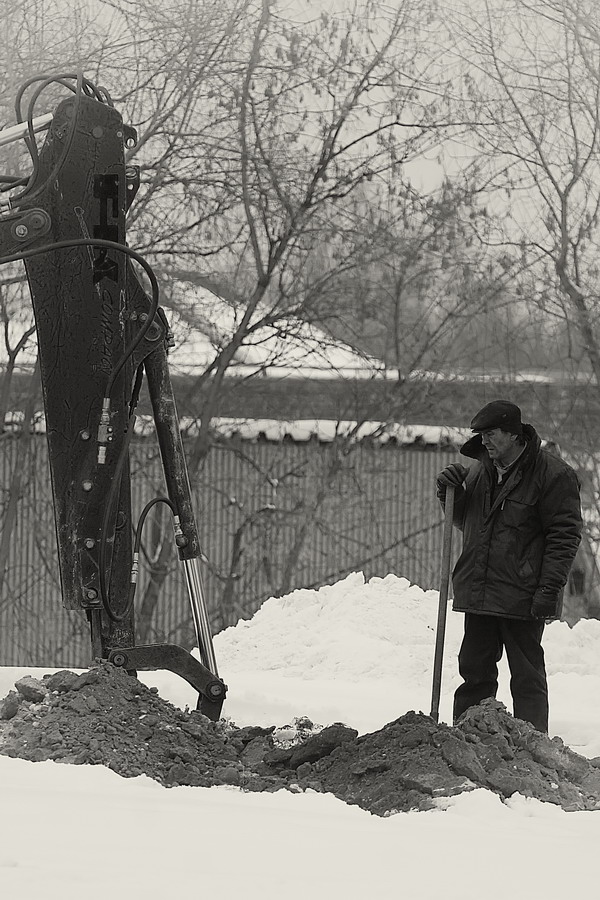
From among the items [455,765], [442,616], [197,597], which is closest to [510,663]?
[442,616]

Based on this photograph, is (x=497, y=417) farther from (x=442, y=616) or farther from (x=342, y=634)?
(x=342, y=634)

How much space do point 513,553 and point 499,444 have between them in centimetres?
41

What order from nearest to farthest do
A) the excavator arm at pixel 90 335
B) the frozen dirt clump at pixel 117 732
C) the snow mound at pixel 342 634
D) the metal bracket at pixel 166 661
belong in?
the frozen dirt clump at pixel 117 732, the excavator arm at pixel 90 335, the metal bracket at pixel 166 661, the snow mound at pixel 342 634

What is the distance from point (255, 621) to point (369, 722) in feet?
8.92

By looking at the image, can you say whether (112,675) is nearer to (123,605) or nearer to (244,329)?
(123,605)

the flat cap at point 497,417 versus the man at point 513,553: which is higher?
the flat cap at point 497,417

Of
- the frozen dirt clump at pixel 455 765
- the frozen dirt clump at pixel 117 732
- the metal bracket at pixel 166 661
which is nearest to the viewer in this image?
the frozen dirt clump at pixel 455 765

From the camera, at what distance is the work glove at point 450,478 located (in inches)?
184

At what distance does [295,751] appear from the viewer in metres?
4.13

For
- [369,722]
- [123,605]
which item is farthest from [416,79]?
[123,605]

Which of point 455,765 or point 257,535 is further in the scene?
point 257,535

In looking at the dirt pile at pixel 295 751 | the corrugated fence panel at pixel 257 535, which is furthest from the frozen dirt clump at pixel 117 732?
the corrugated fence panel at pixel 257 535

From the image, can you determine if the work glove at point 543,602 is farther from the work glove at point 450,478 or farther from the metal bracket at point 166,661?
the metal bracket at point 166,661

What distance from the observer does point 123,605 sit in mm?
4020
